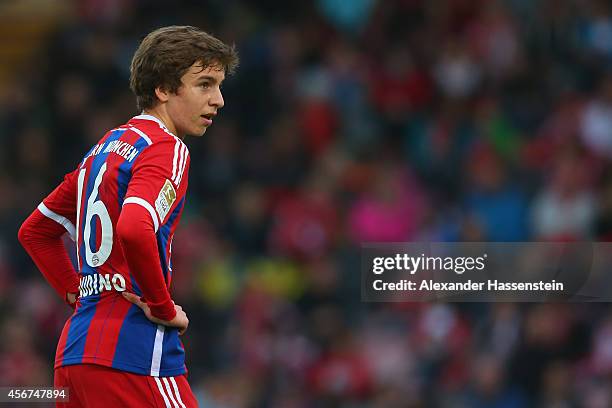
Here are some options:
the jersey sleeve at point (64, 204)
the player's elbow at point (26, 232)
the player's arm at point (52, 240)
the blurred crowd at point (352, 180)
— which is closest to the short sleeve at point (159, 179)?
the jersey sleeve at point (64, 204)

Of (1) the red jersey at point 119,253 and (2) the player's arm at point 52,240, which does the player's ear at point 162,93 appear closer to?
(1) the red jersey at point 119,253

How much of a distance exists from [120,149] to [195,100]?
29 centimetres

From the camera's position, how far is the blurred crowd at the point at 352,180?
732 cm

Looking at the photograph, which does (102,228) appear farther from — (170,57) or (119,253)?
(170,57)

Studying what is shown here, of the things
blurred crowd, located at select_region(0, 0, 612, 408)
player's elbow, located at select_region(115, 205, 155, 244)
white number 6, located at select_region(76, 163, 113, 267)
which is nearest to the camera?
player's elbow, located at select_region(115, 205, 155, 244)

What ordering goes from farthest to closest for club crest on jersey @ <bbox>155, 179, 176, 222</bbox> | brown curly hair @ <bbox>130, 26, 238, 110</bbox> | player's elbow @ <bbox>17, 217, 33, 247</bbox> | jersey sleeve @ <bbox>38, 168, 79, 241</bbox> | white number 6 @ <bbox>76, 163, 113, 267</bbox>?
player's elbow @ <bbox>17, 217, 33, 247</bbox> < jersey sleeve @ <bbox>38, 168, 79, 241</bbox> < brown curly hair @ <bbox>130, 26, 238, 110</bbox> < white number 6 @ <bbox>76, 163, 113, 267</bbox> < club crest on jersey @ <bbox>155, 179, 176, 222</bbox>

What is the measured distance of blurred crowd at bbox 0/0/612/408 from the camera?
24.0ft

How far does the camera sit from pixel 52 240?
3.69 m

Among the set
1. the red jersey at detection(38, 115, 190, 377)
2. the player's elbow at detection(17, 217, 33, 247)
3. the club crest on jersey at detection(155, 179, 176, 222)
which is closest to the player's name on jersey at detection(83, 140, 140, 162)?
the red jersey at detection(38, 115, 190, 377)

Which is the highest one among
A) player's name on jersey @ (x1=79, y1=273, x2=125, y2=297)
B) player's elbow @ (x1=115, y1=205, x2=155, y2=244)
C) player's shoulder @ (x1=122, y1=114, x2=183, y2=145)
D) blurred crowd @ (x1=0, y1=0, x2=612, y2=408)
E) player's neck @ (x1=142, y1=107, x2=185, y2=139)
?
blurred crowd @ (x1=0, y1=0, x2=612, y2=408)

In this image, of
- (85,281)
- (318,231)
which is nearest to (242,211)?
(318,231)

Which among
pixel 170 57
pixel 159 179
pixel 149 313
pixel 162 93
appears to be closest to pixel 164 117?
pixel 162 93

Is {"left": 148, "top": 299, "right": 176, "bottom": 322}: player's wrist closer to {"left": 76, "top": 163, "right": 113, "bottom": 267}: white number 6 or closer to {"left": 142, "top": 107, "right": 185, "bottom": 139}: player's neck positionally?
{"left": 76, "top": 163, "right": 113, "bottom": 267}: white number 6

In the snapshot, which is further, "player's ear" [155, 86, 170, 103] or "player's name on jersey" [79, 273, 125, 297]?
"player's ear" [155, 86, 170, 103]
